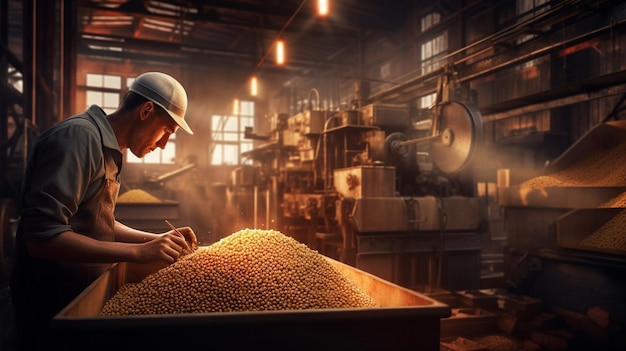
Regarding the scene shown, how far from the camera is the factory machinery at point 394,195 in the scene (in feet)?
15.9

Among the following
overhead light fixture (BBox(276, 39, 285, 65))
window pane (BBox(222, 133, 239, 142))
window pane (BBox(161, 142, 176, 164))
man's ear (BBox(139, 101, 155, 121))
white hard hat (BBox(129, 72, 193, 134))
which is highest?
overhead light fixture (BBox(276, 39, 285, 65))

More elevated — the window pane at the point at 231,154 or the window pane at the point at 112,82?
the window pane at the point at 112,82

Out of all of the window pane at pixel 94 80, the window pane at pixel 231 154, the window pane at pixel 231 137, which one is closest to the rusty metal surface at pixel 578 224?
the window pane at pixel 231 154

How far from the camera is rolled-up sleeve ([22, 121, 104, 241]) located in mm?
1457

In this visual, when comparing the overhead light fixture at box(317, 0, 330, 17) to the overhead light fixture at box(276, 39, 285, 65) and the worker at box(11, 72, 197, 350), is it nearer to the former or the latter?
the overhead light fixture at box(276, 39, 285, 65)

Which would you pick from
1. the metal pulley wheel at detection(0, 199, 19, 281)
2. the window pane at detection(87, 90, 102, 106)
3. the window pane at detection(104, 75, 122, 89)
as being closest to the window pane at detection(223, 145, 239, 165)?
the window pane at detection(104, 75, 122, 89)

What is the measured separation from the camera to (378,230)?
4891 mm

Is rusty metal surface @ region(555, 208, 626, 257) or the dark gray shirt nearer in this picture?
the dark gray shirt

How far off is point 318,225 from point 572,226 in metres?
3.01

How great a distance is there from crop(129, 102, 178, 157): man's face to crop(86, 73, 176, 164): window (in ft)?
45.7

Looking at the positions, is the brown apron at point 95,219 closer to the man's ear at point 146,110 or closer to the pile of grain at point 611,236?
the man's ear at point 146,110

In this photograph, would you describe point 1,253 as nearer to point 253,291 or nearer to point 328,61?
point 253,291

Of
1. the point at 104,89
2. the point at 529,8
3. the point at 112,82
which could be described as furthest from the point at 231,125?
the point at 529,8

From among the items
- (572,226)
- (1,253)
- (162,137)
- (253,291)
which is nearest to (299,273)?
(253,291)
